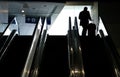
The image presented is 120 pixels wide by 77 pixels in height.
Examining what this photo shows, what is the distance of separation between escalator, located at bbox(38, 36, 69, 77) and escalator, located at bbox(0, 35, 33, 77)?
0.53 m

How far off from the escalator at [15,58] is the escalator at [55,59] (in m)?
0.53

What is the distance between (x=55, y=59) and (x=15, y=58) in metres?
1.03

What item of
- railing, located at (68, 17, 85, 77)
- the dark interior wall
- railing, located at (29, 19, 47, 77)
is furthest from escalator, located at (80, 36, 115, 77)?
the dark interior wall

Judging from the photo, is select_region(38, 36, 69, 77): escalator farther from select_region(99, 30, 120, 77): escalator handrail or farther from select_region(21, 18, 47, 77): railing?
select_region(99, 30, 120, 77): escalator handrail

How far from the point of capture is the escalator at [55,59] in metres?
7.83

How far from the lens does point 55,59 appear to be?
331 inches

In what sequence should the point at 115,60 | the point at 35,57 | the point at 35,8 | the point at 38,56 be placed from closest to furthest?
the point at 115,60
the point at 35,57
the point at 38,56
the point at 35,8

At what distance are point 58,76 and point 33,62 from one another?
0.68m

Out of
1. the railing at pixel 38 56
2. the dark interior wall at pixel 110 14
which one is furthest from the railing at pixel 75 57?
the dark interior wall at pixel 110 14

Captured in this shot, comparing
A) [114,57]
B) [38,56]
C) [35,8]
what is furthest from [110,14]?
[38,56]

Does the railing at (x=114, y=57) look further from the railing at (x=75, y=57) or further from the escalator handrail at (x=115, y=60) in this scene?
the railing at (x=75, y=57)

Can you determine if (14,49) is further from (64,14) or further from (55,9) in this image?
(64,14)

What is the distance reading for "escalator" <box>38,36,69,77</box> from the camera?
783 cm

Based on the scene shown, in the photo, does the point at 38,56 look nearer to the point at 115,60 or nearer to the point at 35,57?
the point at 35,57
